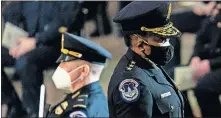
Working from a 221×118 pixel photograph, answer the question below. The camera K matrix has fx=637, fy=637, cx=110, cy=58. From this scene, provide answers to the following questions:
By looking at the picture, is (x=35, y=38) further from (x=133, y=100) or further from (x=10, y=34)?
(x=133, y=100)

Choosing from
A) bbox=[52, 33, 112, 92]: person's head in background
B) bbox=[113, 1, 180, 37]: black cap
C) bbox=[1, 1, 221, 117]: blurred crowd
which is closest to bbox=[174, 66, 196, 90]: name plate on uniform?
bbox=[1, 1, 221, 117]: blurred crowd

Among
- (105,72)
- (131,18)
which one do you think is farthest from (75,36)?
(131,18)

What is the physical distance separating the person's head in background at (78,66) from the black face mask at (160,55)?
0.86ft

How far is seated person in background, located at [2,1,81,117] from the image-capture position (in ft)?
6.32

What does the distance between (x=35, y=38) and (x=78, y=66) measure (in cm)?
25

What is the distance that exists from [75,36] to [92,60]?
0.36 feet

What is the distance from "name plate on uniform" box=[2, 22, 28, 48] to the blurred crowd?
0.04ft

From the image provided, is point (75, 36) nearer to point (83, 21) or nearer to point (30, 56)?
point (83, 21)

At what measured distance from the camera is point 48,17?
1.96m

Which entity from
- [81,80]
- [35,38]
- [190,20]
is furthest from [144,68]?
[35,38]

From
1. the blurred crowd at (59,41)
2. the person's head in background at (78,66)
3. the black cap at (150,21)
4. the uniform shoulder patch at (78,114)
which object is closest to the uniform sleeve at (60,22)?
the blurred crowd at (59,41)

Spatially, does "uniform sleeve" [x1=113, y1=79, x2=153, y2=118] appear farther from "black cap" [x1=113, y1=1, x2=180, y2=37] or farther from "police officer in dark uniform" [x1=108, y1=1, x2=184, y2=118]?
"black cap" [x1=113, y1=1, x2=180, y2=37]

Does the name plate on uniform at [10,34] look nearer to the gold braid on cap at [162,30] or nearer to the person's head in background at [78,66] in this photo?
the person's head in background at [78,66]

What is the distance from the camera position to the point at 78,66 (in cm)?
178
